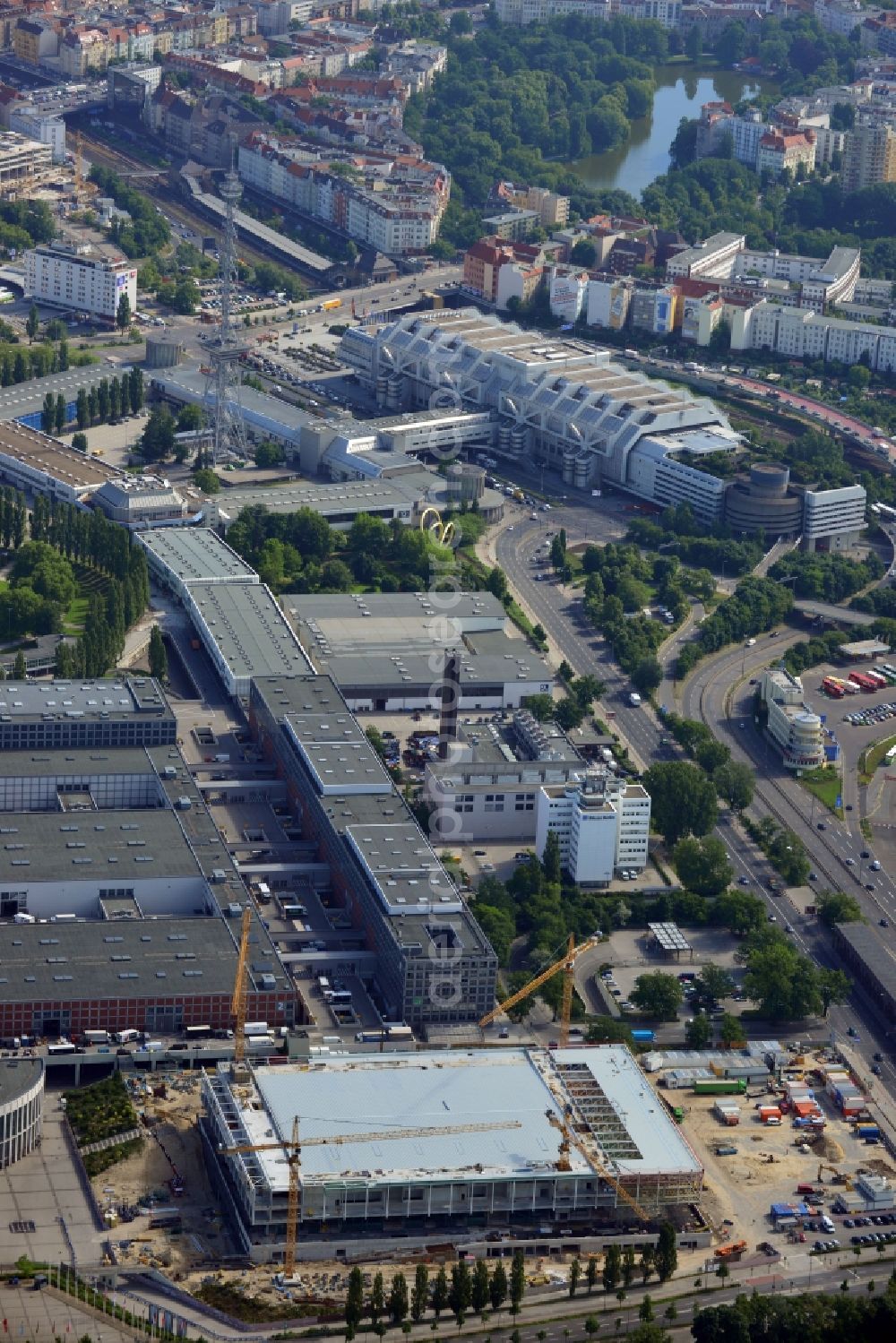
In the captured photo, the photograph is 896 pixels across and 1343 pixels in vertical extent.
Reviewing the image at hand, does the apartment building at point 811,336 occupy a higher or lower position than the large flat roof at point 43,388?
higher

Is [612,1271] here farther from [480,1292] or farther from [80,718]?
[80,718]

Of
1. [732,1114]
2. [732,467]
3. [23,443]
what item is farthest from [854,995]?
[23,443]

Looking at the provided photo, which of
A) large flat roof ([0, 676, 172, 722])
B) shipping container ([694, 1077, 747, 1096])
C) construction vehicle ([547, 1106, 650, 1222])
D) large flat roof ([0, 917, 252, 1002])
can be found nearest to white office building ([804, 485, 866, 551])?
large flat roof ([0, 676, 172, 722])

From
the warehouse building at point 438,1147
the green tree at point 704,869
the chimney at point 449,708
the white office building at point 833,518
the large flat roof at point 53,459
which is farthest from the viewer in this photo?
the white office building at point 833,518

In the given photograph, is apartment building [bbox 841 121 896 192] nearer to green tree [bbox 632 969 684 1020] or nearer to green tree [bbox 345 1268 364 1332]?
green tree [bbox 632 969 684 1020]

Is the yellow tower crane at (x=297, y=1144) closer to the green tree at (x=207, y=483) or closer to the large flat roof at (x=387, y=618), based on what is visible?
the large flat roof at (x=387, y=618)

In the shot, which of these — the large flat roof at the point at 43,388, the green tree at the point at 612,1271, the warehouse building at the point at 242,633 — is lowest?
the large flat roof at the point at 43,388

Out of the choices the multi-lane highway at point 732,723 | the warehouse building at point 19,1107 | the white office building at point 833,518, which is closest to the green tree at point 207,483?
the multi-lane highway at point 732,723
